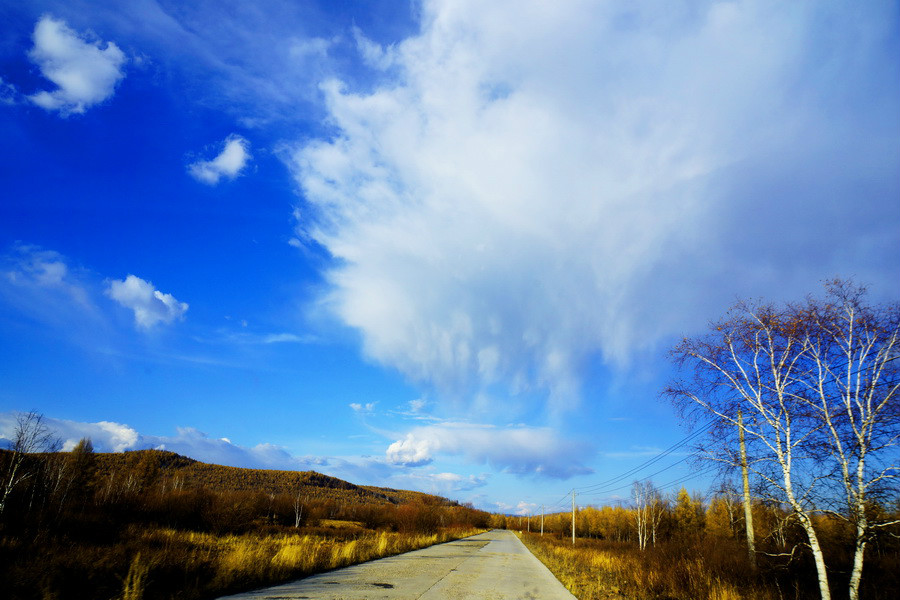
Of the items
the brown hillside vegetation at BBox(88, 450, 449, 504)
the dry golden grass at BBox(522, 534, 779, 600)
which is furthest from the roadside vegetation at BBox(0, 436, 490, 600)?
the brown hillside vegetation at BBox(88, 450, 449, 504)

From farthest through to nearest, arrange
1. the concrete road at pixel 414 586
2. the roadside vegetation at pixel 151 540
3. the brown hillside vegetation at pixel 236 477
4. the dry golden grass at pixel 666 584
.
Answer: the brown hillside vegetation at pixel 236 477 → the dry golden grass at pixel 666 584 → the concrete road at pixel 414 586 → the roadside vegetation at pixel 151 540

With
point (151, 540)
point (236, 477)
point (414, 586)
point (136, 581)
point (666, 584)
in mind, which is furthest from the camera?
point (236, 477)

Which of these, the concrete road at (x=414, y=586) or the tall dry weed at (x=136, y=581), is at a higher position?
the tall dry weed at (x=136, y=581)

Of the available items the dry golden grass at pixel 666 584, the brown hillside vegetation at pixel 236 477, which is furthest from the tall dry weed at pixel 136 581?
the brown hillside vegetation at pixel 236 477

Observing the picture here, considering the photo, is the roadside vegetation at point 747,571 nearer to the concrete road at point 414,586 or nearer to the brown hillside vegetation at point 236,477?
the concrete road at point 414,586

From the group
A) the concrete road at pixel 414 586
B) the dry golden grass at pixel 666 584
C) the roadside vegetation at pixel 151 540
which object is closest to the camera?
the roadside vegetation at pixel 151 540

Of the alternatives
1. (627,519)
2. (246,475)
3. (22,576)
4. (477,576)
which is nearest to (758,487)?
(477,576)

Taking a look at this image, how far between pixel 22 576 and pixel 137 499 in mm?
38425

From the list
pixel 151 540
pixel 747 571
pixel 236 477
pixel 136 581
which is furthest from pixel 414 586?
pixel 236 477

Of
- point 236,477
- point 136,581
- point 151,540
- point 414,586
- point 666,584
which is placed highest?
point 136,581

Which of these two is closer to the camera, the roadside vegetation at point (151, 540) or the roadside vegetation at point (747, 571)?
the roadside vegetation at point (151, 540)

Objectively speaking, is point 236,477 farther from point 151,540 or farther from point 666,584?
point 666,584

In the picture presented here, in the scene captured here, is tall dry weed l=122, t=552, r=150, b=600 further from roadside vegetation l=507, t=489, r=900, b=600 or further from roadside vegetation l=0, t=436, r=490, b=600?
Answer: roadside vegetation l=507, t=489, r=900, b=600

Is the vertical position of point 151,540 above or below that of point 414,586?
below
